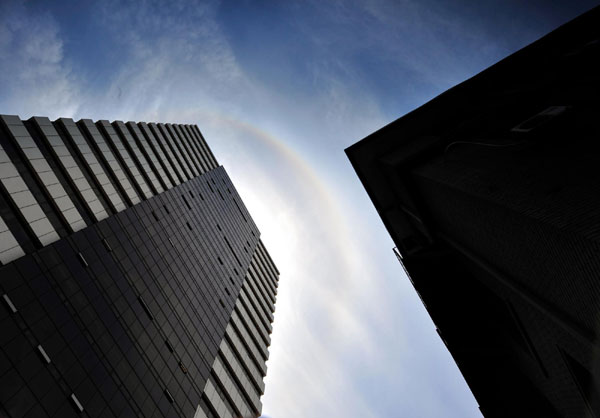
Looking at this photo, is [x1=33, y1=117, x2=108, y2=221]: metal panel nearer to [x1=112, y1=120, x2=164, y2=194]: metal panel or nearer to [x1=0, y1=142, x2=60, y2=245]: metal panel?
[x1=0, y1=142, x2=60, y2=245]: metal panel

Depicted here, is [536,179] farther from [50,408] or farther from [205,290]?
[205,290]

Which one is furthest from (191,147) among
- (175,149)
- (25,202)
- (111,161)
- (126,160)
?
(25,202)

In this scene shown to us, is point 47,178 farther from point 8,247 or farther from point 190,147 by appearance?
point 190,147

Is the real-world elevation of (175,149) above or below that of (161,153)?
above

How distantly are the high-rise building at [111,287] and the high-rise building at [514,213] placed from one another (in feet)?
57.8

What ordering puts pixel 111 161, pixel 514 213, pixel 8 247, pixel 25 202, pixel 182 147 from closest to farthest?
pixel 514 213 → pixel 8 247 → pixel 25 202 → pixel 111 161 → pixel 182 147

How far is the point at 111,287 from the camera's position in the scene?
2366 centimetres

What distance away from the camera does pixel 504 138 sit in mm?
11062

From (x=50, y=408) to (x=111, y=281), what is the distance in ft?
30.0

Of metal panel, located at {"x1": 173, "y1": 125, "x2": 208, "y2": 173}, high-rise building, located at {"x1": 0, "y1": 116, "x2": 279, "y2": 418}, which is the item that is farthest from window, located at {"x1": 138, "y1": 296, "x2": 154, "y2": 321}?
metal panel, located at {"x1": 173, "y1": 125, "x2": 208, "y2": 173}

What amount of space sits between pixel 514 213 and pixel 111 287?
24057 millimetres

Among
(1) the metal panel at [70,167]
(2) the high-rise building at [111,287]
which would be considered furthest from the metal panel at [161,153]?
(1) the metal panel at [70,167]

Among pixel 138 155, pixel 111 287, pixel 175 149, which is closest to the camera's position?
pixel 111 287

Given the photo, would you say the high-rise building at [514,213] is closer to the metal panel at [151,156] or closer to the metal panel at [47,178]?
the metal panel at [47,178]
